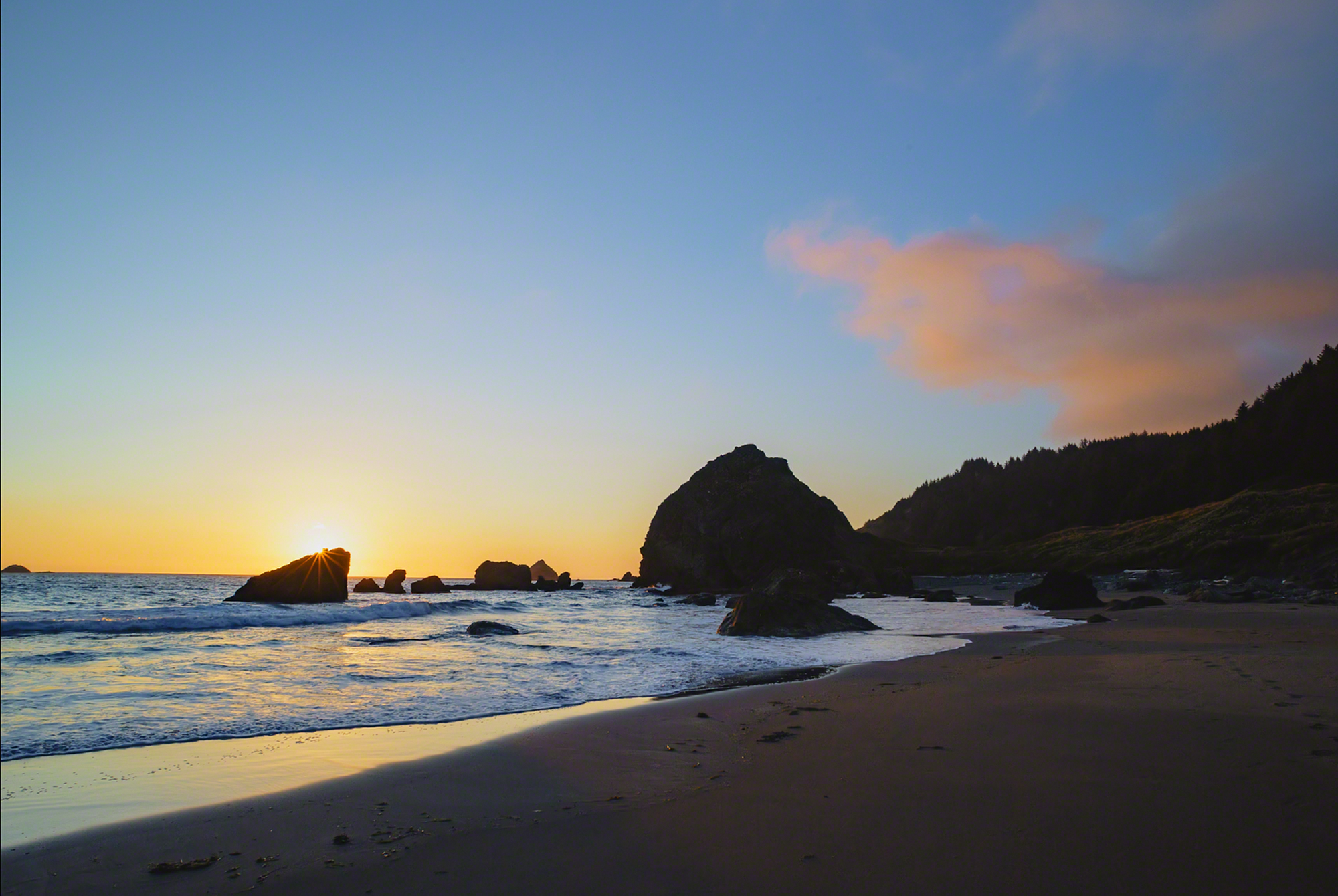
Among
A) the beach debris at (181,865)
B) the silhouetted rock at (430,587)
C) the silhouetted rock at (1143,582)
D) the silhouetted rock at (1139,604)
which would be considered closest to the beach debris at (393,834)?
the beach debris at (181,865)

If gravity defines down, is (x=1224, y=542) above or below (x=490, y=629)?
above

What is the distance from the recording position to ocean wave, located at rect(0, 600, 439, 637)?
20.4 m

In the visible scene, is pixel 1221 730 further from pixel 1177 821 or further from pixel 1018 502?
pixel 1018 502

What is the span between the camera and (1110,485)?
9350cm

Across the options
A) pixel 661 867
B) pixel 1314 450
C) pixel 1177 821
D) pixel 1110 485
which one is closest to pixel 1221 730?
pixel 1177 821

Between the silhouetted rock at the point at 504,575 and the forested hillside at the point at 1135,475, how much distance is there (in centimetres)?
6200

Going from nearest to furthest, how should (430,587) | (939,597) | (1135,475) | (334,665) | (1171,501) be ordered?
(334,665), (939,597), (430,587), (1171,501), (1135,475)

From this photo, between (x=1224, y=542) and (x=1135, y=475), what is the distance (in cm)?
5977

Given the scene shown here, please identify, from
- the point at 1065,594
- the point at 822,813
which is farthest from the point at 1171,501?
the point at 822,813

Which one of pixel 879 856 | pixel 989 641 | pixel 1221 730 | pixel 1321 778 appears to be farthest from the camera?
pixel 989 641

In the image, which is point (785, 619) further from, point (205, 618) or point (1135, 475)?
point (1135, 475)

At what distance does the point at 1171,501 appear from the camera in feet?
242

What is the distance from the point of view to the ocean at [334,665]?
8.17 m

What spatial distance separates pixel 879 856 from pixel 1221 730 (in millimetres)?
4043
